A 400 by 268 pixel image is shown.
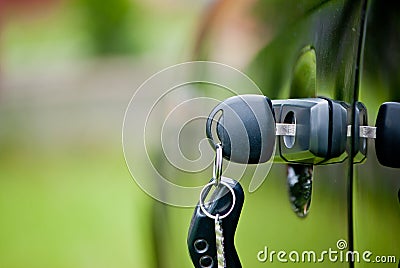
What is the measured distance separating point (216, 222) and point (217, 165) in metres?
0.09

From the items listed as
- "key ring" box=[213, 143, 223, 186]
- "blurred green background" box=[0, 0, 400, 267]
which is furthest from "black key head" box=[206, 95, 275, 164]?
"blurred green background" box=[0, 0, 400, 267]

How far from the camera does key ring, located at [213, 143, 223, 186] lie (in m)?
1.19

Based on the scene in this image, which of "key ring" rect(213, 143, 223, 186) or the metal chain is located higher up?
"key ring" rect(213, 143, 223, 186)

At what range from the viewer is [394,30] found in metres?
1.46

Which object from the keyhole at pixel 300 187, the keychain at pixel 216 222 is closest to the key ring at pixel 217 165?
the keychain at pixel 216 222

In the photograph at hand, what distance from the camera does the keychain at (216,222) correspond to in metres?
1.19

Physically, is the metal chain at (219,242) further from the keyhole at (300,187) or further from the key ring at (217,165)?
the keyhole at (300,187)

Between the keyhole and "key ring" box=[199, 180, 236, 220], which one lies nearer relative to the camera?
"key ring" box=[199, 180, 236, 220]

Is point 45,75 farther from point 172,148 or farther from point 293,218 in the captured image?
point 293,218

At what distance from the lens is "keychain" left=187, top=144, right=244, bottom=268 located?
3.90 ft

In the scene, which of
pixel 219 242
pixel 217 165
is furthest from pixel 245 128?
pixel 219 242

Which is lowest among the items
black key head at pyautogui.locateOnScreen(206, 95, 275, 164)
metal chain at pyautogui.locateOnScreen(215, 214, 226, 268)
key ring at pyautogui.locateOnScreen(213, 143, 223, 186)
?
metal chain at pyautogui.locateOnScreen(215, 214, 226, 268)

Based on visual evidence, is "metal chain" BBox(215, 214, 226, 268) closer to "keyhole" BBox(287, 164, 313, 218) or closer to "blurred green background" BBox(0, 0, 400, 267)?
"blurred green background" BBox(0, 0, 400, 267)

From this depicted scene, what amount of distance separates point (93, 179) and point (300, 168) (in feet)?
1.22
